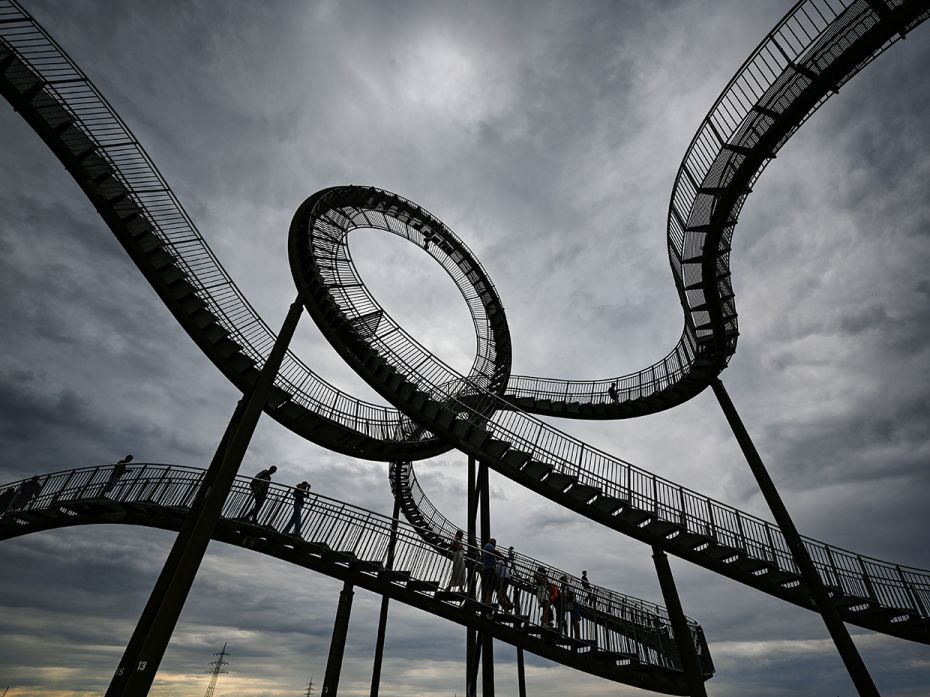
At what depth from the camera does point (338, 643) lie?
436 inches

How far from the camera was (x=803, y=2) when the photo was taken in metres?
9.20

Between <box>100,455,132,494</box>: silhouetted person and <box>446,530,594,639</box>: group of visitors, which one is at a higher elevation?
<box>100,455,132,494</box>: silhouetted person

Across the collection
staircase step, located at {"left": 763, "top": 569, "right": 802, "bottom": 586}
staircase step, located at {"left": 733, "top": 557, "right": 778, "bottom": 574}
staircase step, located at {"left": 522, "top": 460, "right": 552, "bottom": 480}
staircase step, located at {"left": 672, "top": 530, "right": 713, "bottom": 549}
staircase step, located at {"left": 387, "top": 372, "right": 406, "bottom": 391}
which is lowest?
staircase step, located at {"left": 763, "top": 569, "right": 802, "bottom": 586}

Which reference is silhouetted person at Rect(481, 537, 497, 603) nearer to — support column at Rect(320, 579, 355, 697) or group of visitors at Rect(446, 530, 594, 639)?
group of visitors at Rect(446, 530, 594, 639)

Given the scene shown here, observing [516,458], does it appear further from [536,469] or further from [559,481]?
[559,481]

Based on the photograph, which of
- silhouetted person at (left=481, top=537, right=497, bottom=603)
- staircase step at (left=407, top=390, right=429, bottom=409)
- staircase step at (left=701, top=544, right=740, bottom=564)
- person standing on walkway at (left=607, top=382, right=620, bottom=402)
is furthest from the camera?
person standing on walkway at (left=607, top=382, right=620, bottom=402)

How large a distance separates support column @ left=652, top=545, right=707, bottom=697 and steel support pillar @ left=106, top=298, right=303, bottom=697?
31.2 feet

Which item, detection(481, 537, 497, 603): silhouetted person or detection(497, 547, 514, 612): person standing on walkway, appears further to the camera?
detection(481, 537, 497, 603): silhouetted person

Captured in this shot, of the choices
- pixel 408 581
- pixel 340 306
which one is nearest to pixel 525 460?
pixel 408 581

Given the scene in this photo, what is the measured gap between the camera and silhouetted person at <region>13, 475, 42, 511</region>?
1306 cm

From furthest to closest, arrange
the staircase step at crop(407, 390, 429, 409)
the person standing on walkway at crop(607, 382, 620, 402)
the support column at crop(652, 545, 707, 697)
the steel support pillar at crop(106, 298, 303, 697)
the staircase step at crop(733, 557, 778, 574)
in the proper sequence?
the person standing on walkway at crop(607, 382, 620, 402), the staircase step at crop(407, 390, 429, 409), the staircase step at crop(733, 557, 778, 574), the support column at crop(652, 545, 707, 697), the steel support pillar at crop(106, 298, 303, 697)

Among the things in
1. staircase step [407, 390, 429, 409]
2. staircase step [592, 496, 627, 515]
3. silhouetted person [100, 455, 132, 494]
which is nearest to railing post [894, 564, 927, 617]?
staircase step [592, 496, 627, 515]

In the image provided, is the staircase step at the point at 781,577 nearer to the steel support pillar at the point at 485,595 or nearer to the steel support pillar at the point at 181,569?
the steel support pillar at the point at 485,595

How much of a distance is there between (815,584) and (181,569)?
13.3 m
